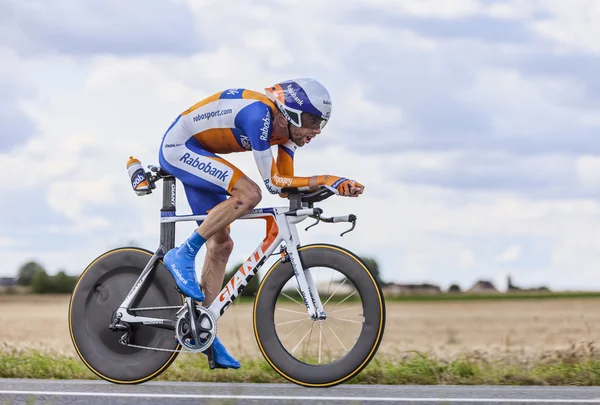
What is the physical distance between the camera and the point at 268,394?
7199 mm

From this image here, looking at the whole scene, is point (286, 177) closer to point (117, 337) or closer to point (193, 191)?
point (193, 191)

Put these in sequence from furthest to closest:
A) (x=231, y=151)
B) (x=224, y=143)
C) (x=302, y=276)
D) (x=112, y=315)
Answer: (x=112, y=315)
(x=231, y=151)
(x=224, y=143)
(x=302, y=276)

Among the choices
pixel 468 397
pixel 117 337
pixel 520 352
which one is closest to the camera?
pixel 468 397

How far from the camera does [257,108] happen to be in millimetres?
7453

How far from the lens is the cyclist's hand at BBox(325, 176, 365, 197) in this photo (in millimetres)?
7203

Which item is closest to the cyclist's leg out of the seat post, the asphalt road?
the seat post

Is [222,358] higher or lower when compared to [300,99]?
lower

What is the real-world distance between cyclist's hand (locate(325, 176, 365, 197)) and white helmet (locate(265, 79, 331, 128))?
0.57 meters

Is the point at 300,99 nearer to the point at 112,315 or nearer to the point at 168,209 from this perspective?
the point at 168,209

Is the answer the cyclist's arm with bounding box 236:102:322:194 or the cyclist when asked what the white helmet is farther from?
the cyclist's arm with bounding box 236:102:322:194

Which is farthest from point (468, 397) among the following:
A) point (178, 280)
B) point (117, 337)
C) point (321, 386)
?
point (117, 337)

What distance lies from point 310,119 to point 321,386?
81.5 inches

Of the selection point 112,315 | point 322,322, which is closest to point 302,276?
point 322,322

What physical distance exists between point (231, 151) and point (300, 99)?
2.76ft
